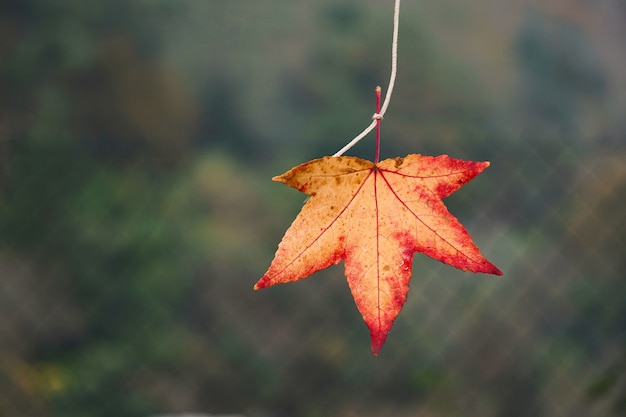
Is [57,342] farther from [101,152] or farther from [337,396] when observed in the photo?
[337,396]

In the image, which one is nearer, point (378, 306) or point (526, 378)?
point (378, 306)

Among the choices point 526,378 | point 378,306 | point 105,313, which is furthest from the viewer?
point 105,313

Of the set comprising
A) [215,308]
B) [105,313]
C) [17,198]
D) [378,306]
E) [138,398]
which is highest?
[17,198]

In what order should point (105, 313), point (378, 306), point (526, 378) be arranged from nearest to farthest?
point (378, 306) → point (526, 378) → point (105, 313)

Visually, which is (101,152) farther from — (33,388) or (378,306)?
(378,306)

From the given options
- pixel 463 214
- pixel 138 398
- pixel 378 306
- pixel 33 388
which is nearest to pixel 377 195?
pixel 378 306

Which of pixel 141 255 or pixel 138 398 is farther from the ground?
pixel 141 255

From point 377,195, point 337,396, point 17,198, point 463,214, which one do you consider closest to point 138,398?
point 337,396
